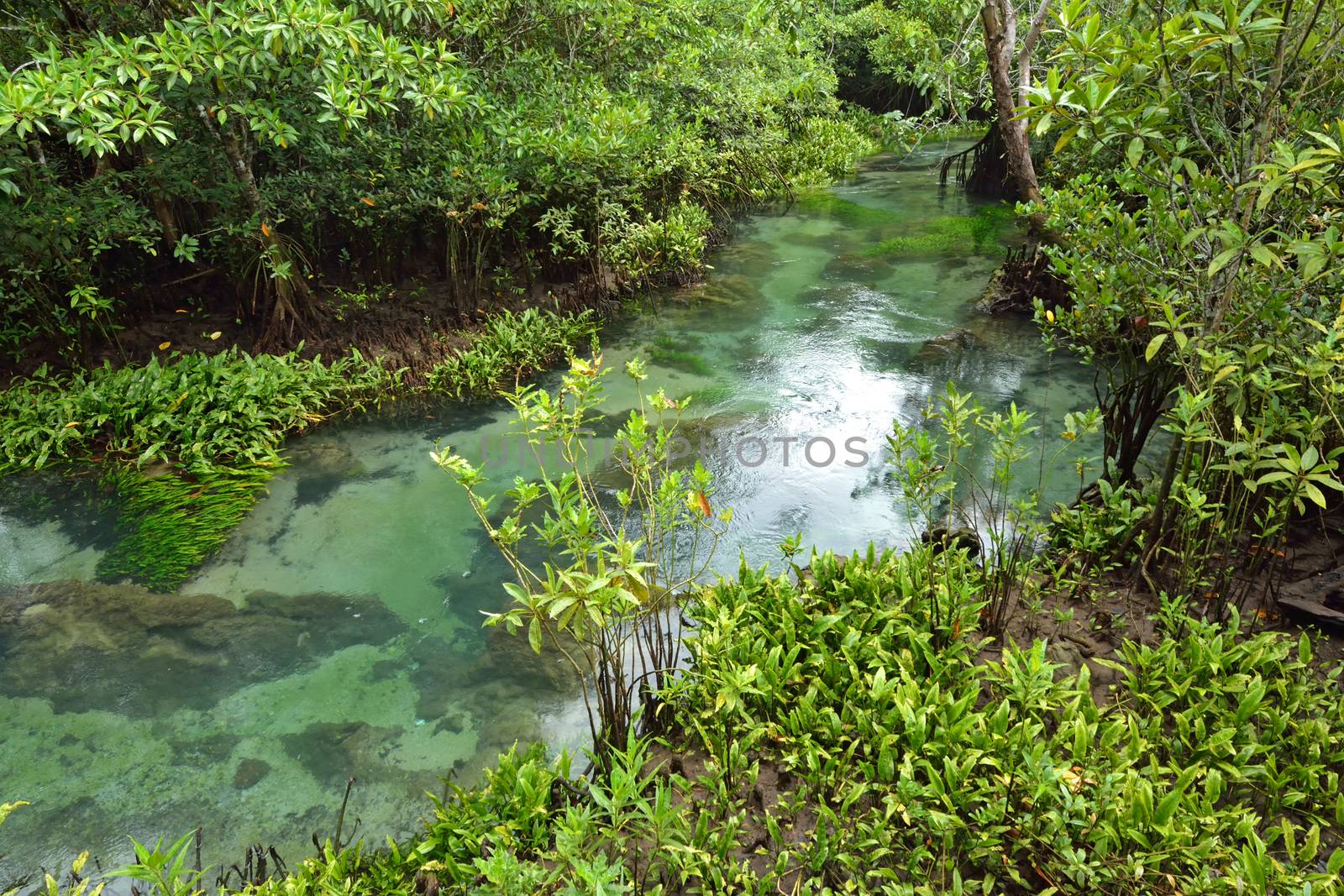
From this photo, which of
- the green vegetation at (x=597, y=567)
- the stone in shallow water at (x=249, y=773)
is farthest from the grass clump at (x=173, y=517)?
the green vegetation at (x=597, y=567)

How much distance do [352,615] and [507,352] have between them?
330 cm

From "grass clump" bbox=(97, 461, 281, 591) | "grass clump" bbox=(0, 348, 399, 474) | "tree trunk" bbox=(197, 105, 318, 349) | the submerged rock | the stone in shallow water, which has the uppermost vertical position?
"tree trunk" bbox=(197, 105, 318, 349)

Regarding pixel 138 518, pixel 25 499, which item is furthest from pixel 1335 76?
pixel 25 499

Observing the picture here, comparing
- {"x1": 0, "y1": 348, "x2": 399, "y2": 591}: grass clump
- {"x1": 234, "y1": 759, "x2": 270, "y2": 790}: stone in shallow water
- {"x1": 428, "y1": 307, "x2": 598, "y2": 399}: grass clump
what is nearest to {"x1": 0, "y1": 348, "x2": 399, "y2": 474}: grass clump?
{"x1": 0, "y1": 348, "x2": 399, "y2": 591}: grass clump

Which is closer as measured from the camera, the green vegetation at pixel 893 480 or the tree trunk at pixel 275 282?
the green vegetation at pixel 893 480

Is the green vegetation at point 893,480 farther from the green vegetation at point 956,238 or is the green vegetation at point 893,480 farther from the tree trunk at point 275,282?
the green vegetation at point 956,238

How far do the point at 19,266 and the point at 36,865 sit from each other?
466cm

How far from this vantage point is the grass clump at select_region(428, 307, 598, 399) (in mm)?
6699

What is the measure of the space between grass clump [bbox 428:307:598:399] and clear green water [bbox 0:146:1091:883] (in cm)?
31

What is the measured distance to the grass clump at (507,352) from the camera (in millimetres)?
6699

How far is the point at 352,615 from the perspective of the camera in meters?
4.22

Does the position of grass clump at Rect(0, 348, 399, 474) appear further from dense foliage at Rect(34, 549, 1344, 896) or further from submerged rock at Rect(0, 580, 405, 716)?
dense foliage at Rect(34, 549, 1344, 896)

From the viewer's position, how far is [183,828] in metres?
3.06

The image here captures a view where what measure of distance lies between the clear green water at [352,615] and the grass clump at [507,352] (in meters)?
0.31
